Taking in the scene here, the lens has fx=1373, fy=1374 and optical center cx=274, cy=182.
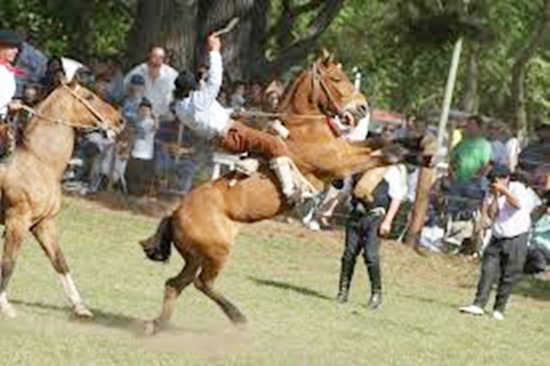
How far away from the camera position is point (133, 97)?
20703mm

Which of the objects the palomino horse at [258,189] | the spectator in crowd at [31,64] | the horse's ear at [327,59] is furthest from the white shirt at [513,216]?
the spectator in crowd at [31,64]

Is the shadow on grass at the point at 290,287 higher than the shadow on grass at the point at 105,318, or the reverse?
the shadow on grass at the point at 105,318

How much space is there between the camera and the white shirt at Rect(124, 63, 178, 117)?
20516 mm

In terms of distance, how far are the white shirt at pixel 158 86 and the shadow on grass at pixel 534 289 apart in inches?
229

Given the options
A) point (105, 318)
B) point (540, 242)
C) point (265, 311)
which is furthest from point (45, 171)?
point (540, 242)

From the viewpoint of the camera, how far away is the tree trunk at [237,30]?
23.1m

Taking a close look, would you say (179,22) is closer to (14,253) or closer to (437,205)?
(437,205)

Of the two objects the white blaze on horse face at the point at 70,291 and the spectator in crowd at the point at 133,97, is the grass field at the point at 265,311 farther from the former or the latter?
the spectator in crowd at the point at 133,97

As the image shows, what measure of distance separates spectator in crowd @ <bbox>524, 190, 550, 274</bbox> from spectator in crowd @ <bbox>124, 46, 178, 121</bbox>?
227 inches

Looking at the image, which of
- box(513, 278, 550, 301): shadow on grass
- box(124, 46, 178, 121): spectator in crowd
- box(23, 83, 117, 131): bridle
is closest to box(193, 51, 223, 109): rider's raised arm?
box(23, 83, 117, 131): bridle

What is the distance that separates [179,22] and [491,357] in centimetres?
1140

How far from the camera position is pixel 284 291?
1568 centimetres

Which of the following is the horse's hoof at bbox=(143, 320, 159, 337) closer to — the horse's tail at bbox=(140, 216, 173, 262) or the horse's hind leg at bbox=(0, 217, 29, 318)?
the horse's tail at bbox=(140, 216, 173, 262)

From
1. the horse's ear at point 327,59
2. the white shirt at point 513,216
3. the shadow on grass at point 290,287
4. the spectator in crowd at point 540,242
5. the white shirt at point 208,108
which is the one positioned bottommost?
→ the shadow on grass at point 290,287
